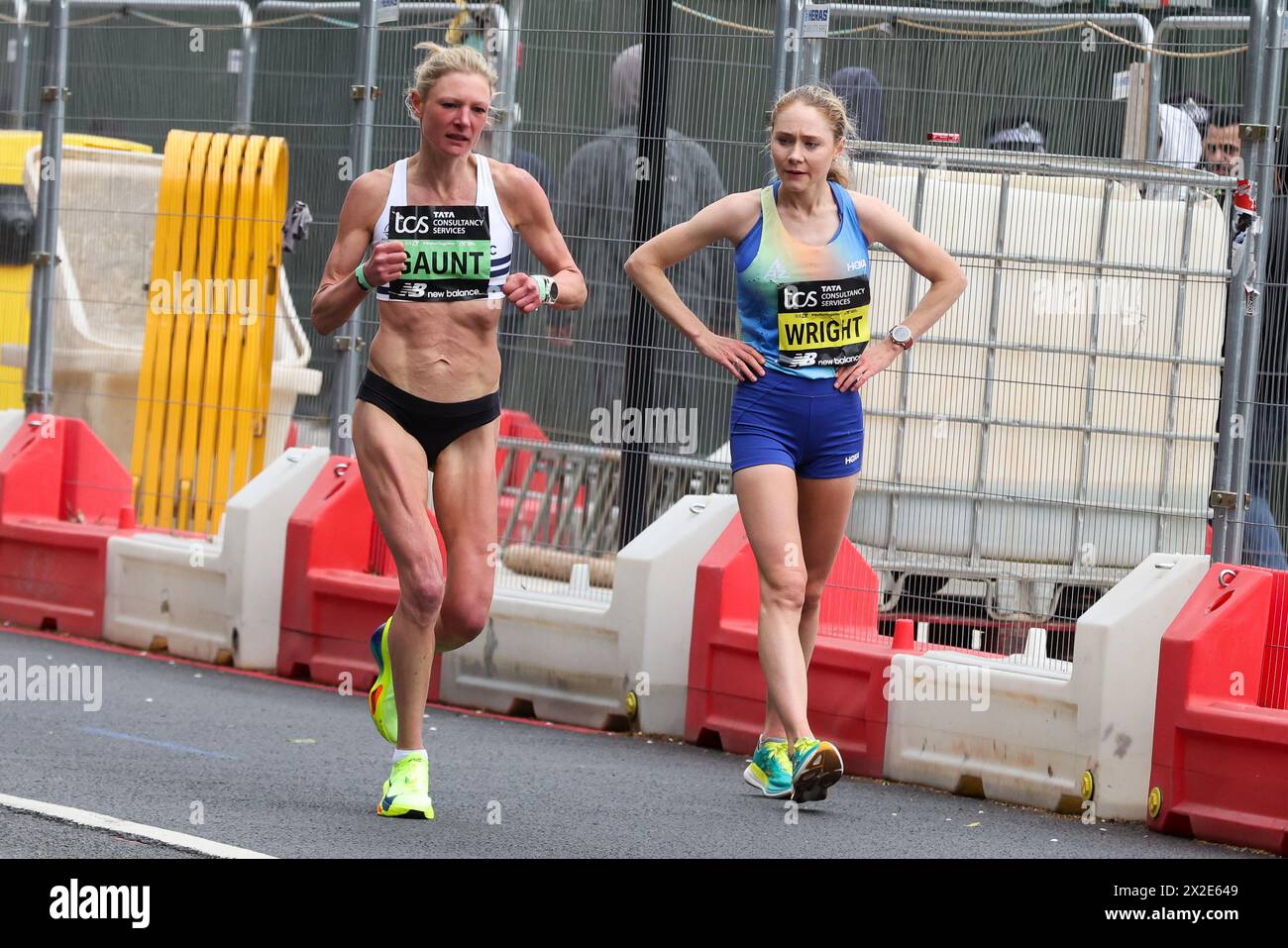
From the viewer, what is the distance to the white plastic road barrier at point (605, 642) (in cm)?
867

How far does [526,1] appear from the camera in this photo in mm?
9500

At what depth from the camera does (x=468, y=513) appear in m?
6.71

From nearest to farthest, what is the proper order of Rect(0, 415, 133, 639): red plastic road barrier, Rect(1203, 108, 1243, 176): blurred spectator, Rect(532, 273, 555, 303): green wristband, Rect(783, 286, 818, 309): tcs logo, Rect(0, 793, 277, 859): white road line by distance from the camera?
Rect(0, 793, 277, 859): white road line, Rect(532, 273, 555, 303): green wristband, Rect(783, 286, 818, 309): tcs logo, Rect(1203, 108, 1243, 176): blurred spectator, Rect(0, 415, 133, 639): red plastic road barrier

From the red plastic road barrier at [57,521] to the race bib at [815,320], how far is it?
4.78 metres

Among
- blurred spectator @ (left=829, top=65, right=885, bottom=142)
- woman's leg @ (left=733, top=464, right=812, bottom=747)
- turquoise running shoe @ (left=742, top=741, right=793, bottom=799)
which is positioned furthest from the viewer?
blurred spectator @ (left=829, top=65, right=885, bottom=142)

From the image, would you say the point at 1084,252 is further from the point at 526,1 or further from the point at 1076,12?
the point at 526,1

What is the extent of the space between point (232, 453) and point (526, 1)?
2756mm

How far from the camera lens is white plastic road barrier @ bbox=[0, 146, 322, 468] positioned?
440 inches

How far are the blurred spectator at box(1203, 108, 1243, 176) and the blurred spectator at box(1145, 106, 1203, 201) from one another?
0.04 meters

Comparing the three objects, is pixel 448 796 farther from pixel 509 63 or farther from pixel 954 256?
pixel 509 63

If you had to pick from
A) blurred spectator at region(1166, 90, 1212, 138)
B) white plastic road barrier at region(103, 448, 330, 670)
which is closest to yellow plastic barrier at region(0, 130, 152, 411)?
white plastic road barrier at region(103, 448, 330, 670)

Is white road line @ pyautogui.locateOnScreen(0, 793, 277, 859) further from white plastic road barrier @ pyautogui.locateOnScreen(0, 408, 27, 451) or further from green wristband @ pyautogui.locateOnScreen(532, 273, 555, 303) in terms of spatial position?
white plastic road barrier @ pyautogui.locateOnScreen(0, 408, 27, 451)

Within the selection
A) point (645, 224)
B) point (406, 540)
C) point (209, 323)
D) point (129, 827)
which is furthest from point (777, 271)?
point (209, 323)
